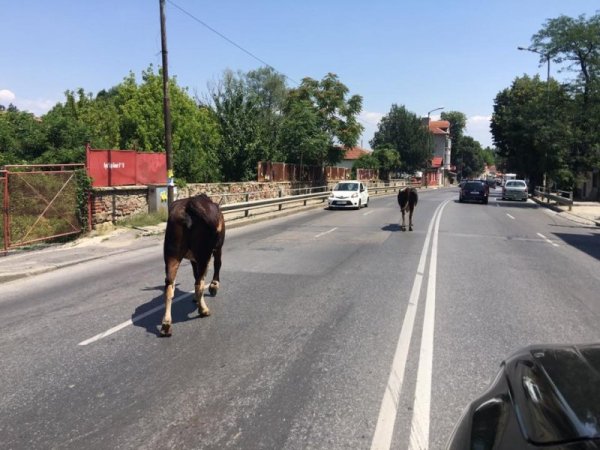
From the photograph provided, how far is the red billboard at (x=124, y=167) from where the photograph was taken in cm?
1650

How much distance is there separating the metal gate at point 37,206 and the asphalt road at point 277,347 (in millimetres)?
3264

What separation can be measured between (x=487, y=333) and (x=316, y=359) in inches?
86.6

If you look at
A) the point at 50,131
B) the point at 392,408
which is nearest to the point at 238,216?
the point at 50,131

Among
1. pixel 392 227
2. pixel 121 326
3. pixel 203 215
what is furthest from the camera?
pixel 392 227

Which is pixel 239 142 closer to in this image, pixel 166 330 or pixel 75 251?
pixel 75 251

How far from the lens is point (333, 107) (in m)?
42.1

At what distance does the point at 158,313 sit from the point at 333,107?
36980 mm

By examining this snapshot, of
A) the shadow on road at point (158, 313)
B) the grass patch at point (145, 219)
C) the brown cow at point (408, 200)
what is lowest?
the shadow on road at point (158, 313)

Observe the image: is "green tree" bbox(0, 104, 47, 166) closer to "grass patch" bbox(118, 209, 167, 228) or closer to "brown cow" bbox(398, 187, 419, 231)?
"grass patch" bbox(118, 209, 167, 228)

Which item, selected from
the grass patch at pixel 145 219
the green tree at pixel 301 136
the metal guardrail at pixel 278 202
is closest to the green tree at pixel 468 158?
the metal guardrail at pixel 278 202

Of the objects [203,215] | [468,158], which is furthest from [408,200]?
[468,158]

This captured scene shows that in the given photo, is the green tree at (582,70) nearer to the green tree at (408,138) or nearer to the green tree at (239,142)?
the green tree at (239,142)

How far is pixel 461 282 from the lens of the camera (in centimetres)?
912

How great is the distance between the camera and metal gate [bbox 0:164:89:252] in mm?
13117
